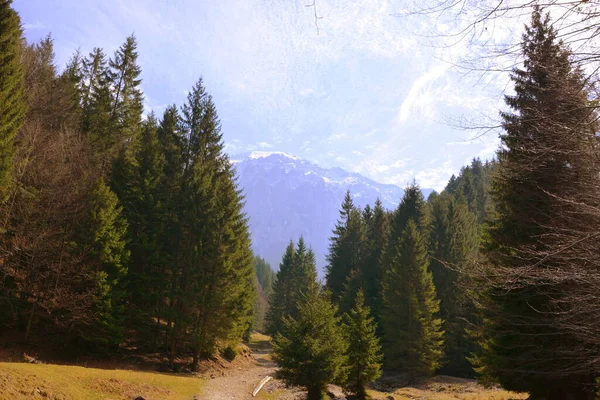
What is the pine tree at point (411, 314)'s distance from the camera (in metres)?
29.0

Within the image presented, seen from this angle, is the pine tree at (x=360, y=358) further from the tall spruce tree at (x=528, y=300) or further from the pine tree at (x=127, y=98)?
the pine tree at (x=127, y=98)

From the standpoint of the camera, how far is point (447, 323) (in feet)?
113

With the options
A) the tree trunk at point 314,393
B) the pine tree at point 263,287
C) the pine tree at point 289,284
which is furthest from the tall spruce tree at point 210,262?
the pine tree at point 263,287

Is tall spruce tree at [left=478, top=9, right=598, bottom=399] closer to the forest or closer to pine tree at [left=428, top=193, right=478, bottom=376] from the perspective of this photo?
the forest

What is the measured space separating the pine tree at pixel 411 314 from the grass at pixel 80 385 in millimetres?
19263

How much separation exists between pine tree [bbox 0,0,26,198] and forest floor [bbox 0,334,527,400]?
9.17m

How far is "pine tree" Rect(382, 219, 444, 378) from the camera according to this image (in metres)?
29.0

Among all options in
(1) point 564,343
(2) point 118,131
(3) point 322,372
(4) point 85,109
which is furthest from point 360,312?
(4) point 85,109

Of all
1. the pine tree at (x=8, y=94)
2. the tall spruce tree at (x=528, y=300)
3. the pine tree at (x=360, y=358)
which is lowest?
the pine tree at (x=360, y=358)

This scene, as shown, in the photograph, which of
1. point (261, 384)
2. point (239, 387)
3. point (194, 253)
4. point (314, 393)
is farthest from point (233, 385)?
point (194, 253)

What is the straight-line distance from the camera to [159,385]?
1631 cm

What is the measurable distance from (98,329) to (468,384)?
27380 millimetres

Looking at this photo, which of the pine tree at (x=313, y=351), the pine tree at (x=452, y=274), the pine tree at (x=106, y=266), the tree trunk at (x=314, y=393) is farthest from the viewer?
the pine tree at (x=452, y=274)

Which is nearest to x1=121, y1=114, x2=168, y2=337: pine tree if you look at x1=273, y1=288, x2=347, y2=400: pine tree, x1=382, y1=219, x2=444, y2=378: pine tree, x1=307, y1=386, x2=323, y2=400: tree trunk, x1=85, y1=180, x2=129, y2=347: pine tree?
x1=85, y1=180, x2=129, y2=347: pine tree
